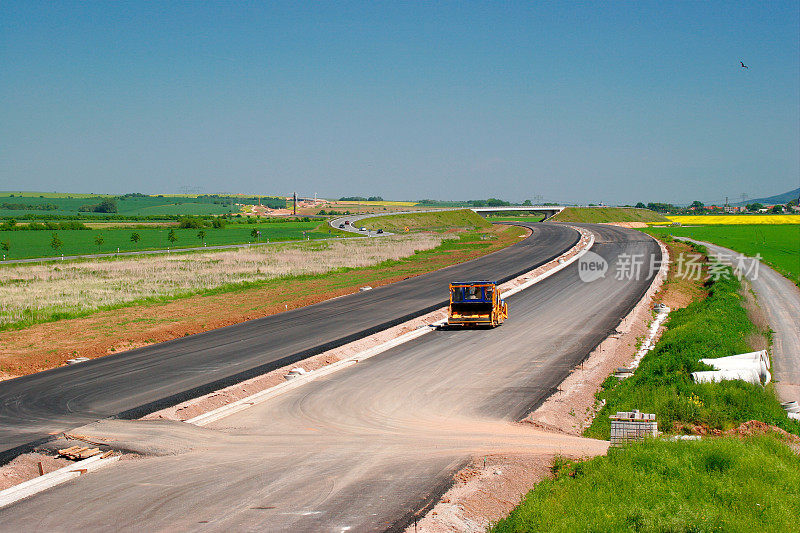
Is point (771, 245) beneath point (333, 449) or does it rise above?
above

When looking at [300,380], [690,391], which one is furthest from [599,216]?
[690,391]

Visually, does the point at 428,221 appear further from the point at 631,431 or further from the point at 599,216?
the point at 631,431

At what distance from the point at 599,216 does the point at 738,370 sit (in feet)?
575

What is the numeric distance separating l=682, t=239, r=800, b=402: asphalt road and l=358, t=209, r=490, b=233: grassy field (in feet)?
Answer: 325

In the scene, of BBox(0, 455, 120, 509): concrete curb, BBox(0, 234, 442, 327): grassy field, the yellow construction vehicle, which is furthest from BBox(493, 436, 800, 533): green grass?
BBox(0, 234, 442, 327): grassy field

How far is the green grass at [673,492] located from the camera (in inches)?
386

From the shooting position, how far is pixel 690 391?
18.3 meters

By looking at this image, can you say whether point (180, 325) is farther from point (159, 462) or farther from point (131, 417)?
point (159, 462)

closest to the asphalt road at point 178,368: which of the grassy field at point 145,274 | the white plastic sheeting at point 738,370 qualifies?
the grassy field at point 145,274

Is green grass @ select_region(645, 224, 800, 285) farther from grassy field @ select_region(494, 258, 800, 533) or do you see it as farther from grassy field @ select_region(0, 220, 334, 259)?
grassy field @ select_region(0, 220, 334, 259)

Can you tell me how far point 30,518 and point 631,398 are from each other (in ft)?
52.7

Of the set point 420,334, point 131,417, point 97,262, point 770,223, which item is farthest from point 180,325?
point 770,223

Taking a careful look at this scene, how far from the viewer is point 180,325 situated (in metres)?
33.6

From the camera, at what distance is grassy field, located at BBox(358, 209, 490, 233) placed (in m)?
158
